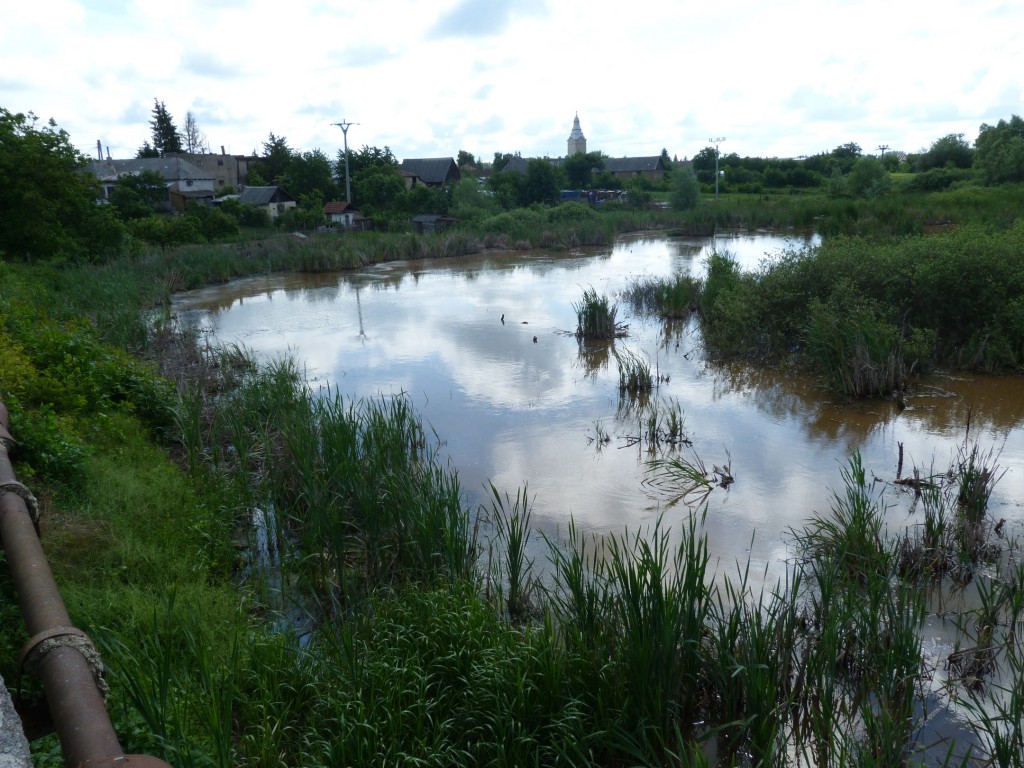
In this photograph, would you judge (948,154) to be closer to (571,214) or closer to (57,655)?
(571,214)

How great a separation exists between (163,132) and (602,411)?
66988 millimetres

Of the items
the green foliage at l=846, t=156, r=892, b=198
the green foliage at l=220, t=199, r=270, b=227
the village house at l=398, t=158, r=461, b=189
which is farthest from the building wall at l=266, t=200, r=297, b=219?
the green foliage at l=846, t=156, r=892, b=198

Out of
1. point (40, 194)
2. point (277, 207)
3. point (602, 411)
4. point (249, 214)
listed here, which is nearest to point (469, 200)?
point (249, 214)

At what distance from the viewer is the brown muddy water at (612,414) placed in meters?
5.97

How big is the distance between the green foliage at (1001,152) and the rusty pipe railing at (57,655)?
38.5 meters

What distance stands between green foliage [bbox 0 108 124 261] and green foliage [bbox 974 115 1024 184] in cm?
3380

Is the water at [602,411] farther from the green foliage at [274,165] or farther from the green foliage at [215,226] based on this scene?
the green foliage at [274,165]

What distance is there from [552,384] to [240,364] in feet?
12.9

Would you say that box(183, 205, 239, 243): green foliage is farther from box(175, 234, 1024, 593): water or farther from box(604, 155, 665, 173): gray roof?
box(604, 155, 665, 173): gray roof

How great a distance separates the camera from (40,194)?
15.6m

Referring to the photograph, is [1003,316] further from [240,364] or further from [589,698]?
[240,364]

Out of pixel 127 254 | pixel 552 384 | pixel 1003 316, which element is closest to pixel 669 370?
pixel 552 384

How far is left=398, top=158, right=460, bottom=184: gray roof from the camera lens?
5616 centimetres

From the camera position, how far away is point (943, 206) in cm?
2542
